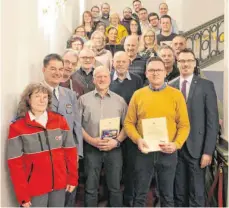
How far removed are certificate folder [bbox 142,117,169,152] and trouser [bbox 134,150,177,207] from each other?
0.34 feet

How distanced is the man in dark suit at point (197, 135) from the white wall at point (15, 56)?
145 centimetres

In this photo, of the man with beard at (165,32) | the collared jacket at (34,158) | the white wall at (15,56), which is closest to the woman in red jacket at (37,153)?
the collared jacket at (34,158)

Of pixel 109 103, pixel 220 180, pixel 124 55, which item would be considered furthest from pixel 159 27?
pixel 220 180

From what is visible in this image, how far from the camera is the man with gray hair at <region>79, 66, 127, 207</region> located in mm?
3111

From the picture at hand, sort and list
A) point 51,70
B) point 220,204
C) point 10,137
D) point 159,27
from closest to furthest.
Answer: point 10,137, point 51,70, point 220,204, point 159,27

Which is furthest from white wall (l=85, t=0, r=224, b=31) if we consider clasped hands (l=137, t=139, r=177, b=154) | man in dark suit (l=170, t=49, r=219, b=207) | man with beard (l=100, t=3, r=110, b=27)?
clasped hands (l=137, t=139, r=177, b=154)

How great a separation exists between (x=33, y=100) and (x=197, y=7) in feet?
18.9

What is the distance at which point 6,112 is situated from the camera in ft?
8.68

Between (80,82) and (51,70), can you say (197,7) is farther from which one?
(51,70)

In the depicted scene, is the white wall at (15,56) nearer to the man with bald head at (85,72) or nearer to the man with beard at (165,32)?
the man with bald head at (85,72)

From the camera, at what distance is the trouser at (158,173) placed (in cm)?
297

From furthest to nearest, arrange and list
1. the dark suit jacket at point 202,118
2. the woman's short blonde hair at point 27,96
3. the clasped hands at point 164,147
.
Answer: the dark suit jacket at point 202,118
the clasped hands at point 164,147
the woman's short blonde hair at point 27,96

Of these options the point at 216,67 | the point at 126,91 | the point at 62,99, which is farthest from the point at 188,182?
the point at 216,67

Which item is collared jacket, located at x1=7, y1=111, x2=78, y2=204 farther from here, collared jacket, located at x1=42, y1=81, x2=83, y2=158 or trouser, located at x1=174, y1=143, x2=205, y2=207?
trouser, located at x1=174, y1=143, x2=205, y2=207
